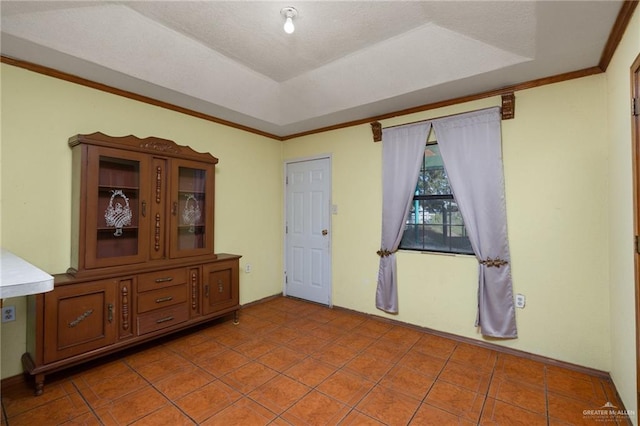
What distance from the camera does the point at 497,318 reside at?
2670 millimetres

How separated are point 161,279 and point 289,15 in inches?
96.9

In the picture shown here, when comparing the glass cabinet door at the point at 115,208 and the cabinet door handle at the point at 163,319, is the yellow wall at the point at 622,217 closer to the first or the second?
the cabinet door handle at the point at 163,319

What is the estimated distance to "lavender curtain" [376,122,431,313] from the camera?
10.3 ft

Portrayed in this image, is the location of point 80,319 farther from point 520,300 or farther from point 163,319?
point 520,300

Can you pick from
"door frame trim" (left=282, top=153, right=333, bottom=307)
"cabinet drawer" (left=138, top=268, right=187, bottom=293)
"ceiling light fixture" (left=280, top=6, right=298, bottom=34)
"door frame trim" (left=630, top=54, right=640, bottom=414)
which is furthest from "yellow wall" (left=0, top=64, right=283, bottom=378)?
"door frame trim" (left=630, top=54, right=640, bottom=414)

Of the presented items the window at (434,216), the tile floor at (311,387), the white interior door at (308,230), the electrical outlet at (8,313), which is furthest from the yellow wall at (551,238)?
the electrical outlet at (8,313)

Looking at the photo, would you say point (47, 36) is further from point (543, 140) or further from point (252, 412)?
point (543, 140)

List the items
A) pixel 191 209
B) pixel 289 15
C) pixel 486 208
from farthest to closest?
pixel 191 209, pixel 486 208, pixel 289 15

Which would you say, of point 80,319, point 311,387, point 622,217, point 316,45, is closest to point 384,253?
point 311,387

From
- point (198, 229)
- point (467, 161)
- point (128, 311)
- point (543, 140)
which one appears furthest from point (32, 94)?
point (543, 140)

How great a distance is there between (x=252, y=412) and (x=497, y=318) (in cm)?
223

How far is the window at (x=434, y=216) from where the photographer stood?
300 centimetres

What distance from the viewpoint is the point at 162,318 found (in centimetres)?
269

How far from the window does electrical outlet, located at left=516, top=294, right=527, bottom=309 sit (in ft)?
1.80
